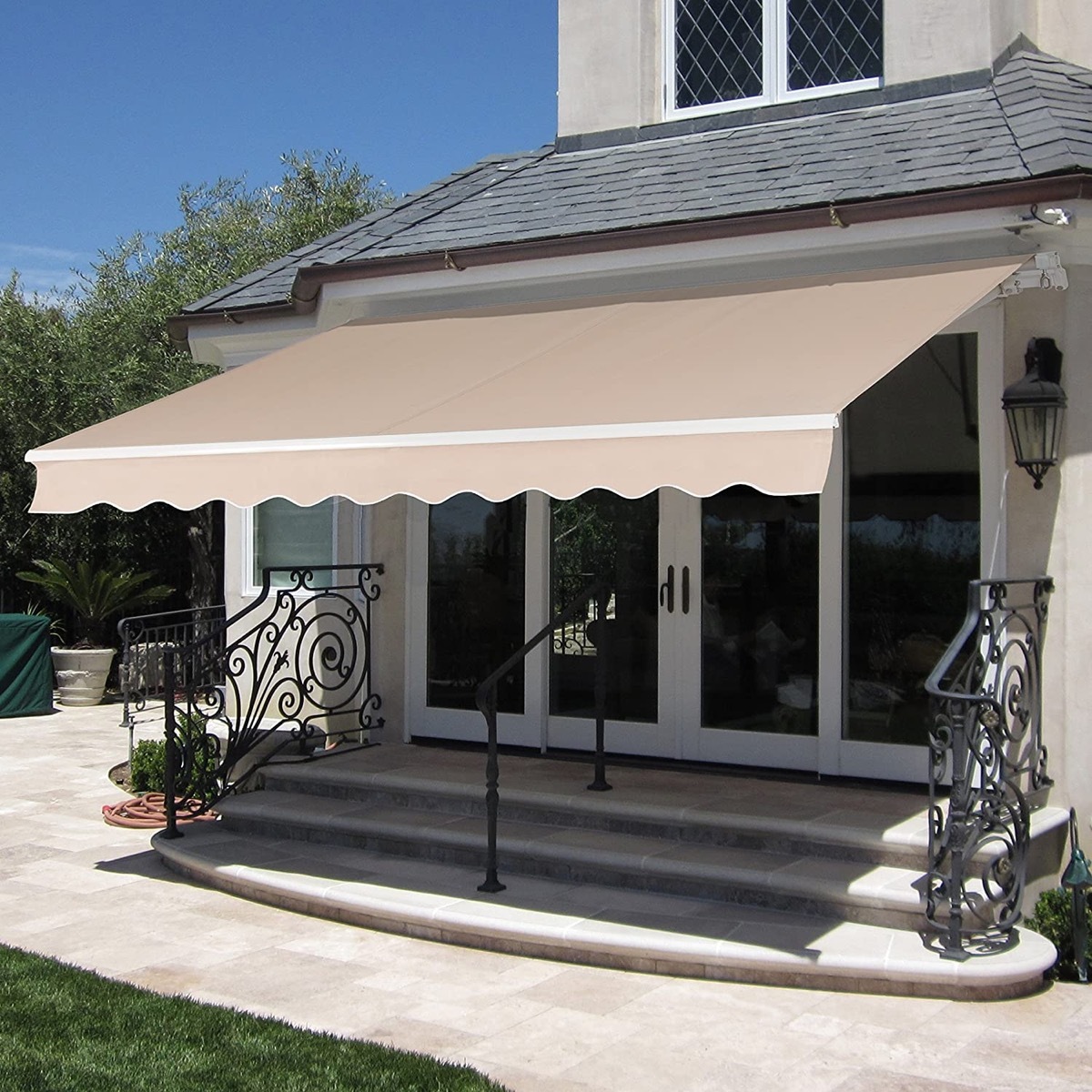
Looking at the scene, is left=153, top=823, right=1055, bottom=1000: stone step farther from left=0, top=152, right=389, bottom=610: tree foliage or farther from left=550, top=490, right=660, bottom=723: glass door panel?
left=0, top=152, right=389, bottom=610: tree foliage

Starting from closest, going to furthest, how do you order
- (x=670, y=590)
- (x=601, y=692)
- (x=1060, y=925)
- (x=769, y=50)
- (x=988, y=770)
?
(x=1060, y=925) → (x=988, y=770) → (x=601, y=692) → (x=670, y=590) → (x=769, y=50)

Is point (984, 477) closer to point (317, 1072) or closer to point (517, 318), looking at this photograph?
point (517, 318)

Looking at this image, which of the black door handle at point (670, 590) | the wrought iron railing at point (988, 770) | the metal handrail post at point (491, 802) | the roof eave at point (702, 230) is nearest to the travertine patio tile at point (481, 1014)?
the metal handrail post at point (491, 802)

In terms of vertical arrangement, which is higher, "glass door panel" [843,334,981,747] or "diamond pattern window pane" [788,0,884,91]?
"diamond pattern window pane" [788,0,884,91]

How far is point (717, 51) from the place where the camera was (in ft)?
49.4

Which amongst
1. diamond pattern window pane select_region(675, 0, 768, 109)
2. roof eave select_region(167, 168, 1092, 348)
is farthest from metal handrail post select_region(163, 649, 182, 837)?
diamond pattern window pane select_region(675, 0, 768, 109)

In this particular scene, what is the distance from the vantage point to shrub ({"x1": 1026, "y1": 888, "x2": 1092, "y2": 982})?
918cm

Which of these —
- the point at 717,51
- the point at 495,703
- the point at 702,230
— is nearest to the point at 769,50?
the point at 717,51

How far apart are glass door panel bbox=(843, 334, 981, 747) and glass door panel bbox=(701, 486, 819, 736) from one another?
1.35ft

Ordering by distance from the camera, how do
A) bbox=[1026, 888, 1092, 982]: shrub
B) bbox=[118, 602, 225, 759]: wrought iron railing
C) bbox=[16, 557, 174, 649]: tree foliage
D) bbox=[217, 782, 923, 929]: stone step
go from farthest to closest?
bbox=[16, 557, 174, 649]: tree foliage
bbox=[118, 602, 225, 759]: wrought iron railing
bbox=[217, 782, 923, 929]: stone step
bbox=[1026, 888, 1092, 982]: shrub

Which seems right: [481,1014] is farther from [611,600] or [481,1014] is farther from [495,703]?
[611,600]

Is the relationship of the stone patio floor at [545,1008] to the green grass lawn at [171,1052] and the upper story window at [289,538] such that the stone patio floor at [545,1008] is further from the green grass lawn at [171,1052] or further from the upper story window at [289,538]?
the upper story window at [289,538]

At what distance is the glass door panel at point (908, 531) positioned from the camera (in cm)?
1140

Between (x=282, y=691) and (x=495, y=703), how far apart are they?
7.06 metres
